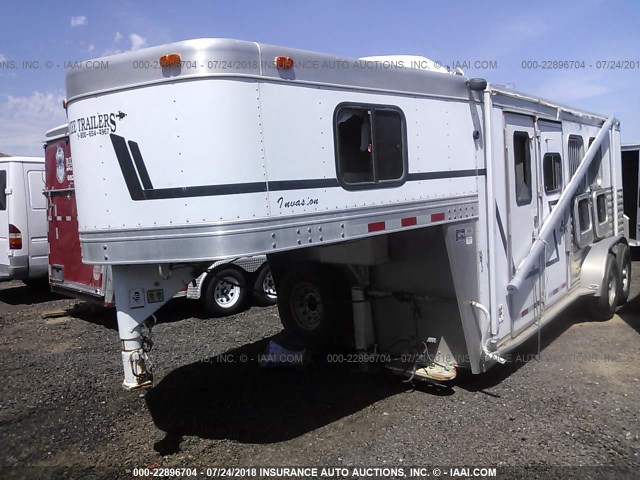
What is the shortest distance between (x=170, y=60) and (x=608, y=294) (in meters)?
6.04

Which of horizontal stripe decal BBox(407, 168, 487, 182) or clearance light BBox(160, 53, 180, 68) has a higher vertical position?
clearance light BBox(160, 53, 180, 68)

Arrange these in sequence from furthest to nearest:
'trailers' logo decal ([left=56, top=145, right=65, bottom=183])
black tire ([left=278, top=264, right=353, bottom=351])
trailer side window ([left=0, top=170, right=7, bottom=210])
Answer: trailer side window ([left=0, top=170, right=7, bottom=210]) → 'trailers' logo decal ([left=56, top=145, right=65, bottom=183]) → black tire ([left=278, top=264, right=353, bottom=351])

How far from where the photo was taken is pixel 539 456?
3.84 meters

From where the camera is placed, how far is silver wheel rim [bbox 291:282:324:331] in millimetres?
5633

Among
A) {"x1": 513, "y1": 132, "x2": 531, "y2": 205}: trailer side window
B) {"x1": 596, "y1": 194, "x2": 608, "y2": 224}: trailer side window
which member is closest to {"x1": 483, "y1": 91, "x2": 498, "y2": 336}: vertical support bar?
{"x1": 513, "y1": 132, "x2": 531, "y2": 205}: trailer side window

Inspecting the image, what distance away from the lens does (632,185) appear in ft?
39.4

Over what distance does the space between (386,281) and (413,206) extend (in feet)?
4.22

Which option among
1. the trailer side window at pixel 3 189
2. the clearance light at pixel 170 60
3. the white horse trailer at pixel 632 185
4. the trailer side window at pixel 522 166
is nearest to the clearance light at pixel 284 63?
the clearance light at pixel 170 60

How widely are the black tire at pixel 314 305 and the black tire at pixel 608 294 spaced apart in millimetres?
3370

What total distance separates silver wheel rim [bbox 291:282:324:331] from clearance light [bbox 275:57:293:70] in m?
2.66

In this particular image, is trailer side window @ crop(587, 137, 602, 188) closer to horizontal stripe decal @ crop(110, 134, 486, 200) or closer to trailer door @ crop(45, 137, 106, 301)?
horizontal stripe decal @ crop(110, 134, 486, 200)

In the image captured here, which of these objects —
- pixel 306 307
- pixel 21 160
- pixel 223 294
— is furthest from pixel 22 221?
pixel 306 307

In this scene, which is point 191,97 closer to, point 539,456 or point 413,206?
point 413,206

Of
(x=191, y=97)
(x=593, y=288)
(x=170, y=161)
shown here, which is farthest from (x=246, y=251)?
(x=593, y=288)
